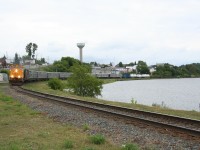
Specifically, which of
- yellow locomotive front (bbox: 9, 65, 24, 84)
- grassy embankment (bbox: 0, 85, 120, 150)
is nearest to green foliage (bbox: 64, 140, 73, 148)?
grassy embankment (bbox: 0, 85, 120, 150)

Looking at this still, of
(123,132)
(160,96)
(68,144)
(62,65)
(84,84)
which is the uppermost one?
(62,65)

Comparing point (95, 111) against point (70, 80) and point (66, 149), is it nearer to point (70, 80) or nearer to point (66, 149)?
point (66, 149)

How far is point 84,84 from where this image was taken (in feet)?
167

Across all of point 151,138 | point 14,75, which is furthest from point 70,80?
point 151,138

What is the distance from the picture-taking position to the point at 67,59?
16150cm

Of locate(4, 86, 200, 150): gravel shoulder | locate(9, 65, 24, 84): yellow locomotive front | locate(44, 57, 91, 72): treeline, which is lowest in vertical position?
locate(4, 86, 200, 150): gravel shoulder

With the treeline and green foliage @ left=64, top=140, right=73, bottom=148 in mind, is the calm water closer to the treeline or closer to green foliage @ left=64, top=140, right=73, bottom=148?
green foliage @ left=64, top=140, right=73, bottom=148

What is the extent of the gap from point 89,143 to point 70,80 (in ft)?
140

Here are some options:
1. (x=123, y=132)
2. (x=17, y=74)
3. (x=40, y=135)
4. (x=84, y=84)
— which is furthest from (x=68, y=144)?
(x=84, y=84)

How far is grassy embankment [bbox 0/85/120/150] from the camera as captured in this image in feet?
31.7

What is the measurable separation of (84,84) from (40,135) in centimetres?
3963

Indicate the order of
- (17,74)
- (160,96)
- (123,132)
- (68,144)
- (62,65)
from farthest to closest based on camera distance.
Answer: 1. (62,65)
2. (160,96)
3. (17,74)
4. (123,132)
5. (68,144)

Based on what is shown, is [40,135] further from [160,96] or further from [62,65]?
Answer: [62,65]

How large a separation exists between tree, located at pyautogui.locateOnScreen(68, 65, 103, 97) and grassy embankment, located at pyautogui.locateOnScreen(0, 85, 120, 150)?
1360 inches
